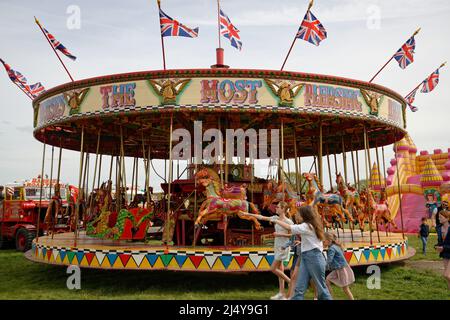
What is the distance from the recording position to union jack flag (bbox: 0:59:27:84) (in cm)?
1334

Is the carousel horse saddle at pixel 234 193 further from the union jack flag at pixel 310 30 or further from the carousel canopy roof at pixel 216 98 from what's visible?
the union jack flag at pixel 310 30

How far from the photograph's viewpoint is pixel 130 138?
1636cm

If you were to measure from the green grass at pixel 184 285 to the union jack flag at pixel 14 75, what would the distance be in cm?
607

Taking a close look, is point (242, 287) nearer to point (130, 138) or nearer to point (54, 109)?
point (54, 109)

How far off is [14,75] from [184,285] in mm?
9127

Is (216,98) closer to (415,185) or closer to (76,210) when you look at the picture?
(76,210)

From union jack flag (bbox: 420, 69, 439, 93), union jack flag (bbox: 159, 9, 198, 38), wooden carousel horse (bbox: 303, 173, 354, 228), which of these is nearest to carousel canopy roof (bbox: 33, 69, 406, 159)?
union jack flag (bbox: 159, 9, 198, 38)

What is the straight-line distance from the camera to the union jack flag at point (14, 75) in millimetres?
13344

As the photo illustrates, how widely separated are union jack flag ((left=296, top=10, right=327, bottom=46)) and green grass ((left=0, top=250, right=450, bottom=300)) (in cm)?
608

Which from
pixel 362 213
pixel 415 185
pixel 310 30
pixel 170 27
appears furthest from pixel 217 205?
pixel 415 185

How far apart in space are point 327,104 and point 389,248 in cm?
402

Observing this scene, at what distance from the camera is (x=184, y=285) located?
364 inches
